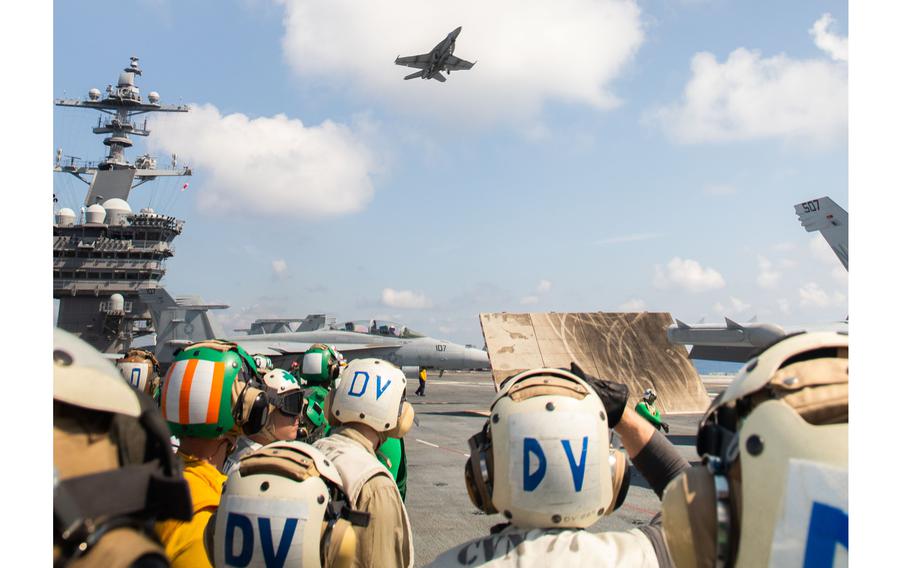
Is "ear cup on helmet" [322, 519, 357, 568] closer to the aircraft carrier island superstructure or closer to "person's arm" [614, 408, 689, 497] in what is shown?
"person's arm" [614, 408, 689, 497]

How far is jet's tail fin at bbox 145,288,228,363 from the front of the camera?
34562 mm

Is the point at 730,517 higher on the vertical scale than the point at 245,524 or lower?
higher

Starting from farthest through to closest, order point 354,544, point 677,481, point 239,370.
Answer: point 239,370 < point 354,544 < point 677,481

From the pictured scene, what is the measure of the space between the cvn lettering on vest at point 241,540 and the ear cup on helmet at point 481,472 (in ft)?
3.18

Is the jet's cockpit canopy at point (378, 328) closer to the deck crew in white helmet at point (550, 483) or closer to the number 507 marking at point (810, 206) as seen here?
the number 507 marking at point (810, 206)

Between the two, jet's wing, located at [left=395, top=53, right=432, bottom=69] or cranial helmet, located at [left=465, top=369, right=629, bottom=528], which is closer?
cranial helmet, located at [left=465, top=369, right=629, bottom=528]

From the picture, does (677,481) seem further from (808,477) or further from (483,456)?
(483,456)

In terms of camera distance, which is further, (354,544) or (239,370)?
(239,370)

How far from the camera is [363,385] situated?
4.15 m

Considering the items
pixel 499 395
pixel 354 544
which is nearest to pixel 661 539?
pixel 499 395

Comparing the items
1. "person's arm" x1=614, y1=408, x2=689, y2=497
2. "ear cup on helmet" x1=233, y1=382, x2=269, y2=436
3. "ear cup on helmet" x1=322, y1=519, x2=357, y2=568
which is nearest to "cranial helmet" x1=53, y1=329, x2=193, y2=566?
"ear cup on helmet" x1=322, y1=519, x2=357, y2=568

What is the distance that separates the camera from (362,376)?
420 centimetres

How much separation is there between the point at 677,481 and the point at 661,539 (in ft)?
3.25

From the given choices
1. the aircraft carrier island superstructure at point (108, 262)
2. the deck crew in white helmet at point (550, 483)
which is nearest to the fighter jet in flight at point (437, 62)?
the aircraft carrier island superstructure at point (108, 262)
